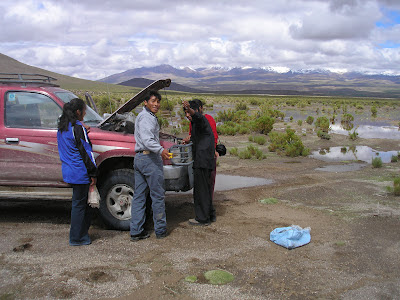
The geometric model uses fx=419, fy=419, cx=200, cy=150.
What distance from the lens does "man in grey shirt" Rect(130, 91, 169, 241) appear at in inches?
226

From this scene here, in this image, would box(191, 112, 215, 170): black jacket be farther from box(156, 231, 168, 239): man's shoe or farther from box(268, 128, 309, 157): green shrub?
box(268, 128, 309, 157): green shrub

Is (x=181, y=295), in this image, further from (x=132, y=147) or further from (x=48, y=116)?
(x=48, y=116)

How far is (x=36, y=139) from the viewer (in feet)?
21.0

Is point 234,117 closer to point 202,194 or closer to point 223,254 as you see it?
point 202,194

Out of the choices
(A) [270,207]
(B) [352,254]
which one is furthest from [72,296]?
(A) [270,207]

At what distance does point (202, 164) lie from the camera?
21.6ft

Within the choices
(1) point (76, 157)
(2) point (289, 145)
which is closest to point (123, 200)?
(1) point (76, 157)

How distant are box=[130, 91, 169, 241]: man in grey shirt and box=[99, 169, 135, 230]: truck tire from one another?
14.3 inches

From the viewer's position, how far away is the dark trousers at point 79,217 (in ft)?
18.9

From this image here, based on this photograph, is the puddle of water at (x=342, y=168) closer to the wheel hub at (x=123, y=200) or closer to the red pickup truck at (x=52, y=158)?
the red pickup truck at (x=52, y=158)

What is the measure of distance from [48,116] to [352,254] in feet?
16.0

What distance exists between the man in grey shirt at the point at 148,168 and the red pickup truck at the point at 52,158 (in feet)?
1.18

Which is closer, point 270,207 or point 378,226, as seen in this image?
point 378,226

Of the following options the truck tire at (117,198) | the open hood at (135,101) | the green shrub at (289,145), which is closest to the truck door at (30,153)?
the truck tire at (117,198)
